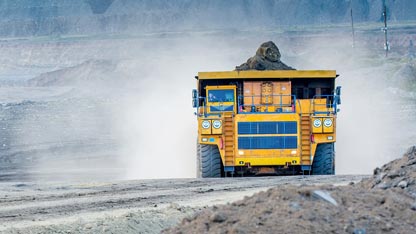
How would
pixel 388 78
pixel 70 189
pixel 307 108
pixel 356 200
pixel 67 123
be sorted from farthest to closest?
pixel 388 78 → pixel 67 123 → pixel 307 108 → pixel 70 189 → pixel 356 200

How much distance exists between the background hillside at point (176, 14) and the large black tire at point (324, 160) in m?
105

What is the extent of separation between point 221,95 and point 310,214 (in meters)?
11.4

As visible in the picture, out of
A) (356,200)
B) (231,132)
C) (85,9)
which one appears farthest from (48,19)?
(356,200)

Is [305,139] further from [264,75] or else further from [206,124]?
[206,124]

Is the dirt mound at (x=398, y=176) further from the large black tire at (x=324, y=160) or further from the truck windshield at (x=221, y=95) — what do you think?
the truck windshield at (x=221, y=95)

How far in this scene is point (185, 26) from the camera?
125062 millimetres

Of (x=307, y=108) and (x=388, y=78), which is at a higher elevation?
(x=388, y=78)

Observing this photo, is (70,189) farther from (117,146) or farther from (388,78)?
(388,78)

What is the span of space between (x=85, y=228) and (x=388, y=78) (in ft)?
139

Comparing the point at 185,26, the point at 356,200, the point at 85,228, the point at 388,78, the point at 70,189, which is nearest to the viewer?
the point at 356,200

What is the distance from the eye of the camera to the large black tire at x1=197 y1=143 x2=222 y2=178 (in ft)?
62.5

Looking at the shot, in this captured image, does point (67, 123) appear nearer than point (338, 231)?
No

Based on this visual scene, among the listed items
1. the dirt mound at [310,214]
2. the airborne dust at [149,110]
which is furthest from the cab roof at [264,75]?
the dirt mound at [310,214]

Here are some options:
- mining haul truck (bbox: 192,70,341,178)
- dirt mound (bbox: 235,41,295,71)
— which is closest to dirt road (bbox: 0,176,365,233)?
mining haul truck (bbox: 192,70,341,178)
